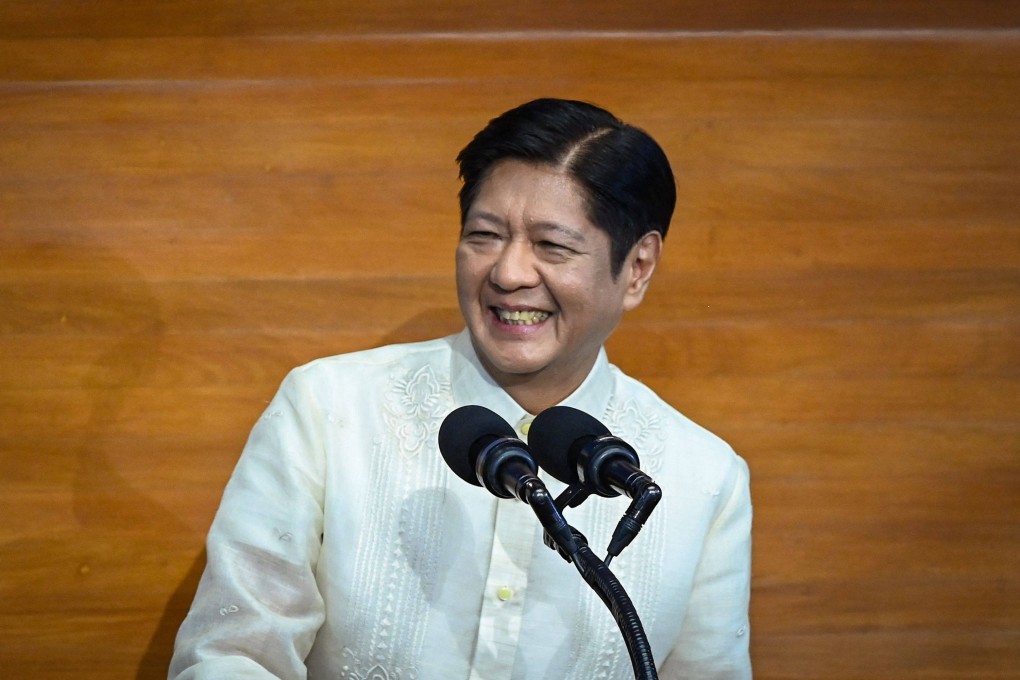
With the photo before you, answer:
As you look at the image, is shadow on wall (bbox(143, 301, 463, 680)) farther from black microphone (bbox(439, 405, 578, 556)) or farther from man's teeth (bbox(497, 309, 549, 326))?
black microphone (bbox(439, 405, 578, 556))

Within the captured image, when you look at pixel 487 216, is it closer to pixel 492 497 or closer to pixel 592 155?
pixel 592 155

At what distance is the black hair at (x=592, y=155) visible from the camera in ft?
7.62

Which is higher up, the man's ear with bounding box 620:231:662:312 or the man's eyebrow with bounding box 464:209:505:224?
the man's eyebrow with bounding box 464:209:505:224

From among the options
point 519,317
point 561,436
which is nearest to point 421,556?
point 519,317

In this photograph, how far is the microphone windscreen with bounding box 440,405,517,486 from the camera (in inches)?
67.5

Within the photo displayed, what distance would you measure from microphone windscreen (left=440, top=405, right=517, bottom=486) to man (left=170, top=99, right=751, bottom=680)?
22.2 inches

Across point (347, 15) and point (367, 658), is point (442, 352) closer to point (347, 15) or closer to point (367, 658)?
point (367, 658)

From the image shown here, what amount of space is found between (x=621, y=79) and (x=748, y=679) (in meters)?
1.48

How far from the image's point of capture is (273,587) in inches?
92.4

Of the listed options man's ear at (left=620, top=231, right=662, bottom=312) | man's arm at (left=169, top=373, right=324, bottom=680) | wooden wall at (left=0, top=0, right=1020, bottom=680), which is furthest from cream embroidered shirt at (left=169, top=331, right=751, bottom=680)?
wooden wall at (left=0, top=0, right=1020, bottom=680)

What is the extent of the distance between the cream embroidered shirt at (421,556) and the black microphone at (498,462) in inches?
28.6

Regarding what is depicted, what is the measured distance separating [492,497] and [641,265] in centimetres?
55

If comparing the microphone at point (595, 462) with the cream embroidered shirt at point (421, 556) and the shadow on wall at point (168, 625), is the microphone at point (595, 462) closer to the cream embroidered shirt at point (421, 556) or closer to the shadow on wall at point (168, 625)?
the cream embroidered shirt at point (421, 556)

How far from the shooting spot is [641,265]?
250 centimetres
